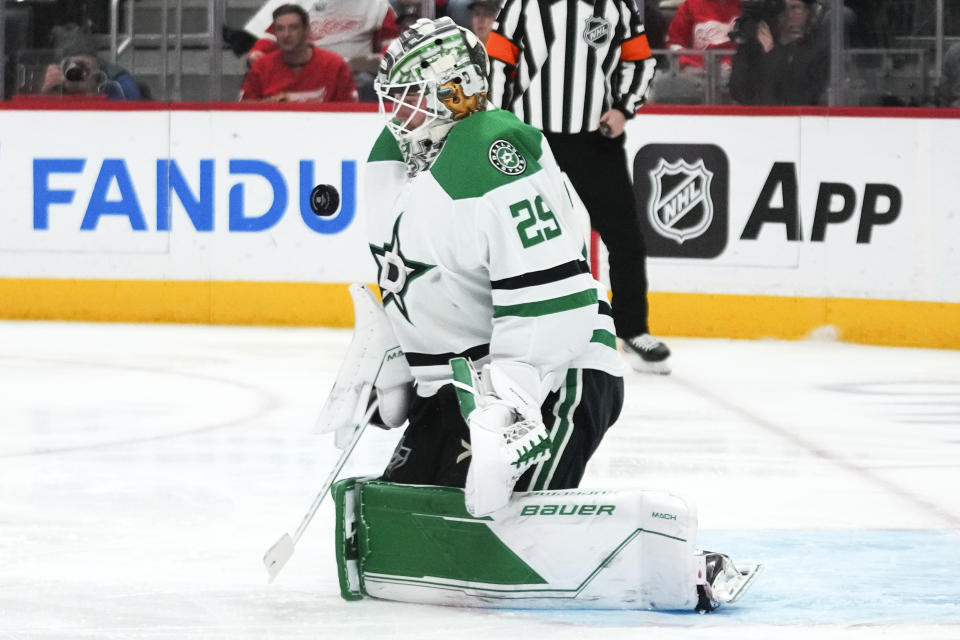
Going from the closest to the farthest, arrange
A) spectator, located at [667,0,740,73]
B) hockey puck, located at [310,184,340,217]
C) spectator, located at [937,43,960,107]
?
spectator, located at [937,43,960,107] → spectator, located at [667,0,740,73] → hockey puck, located at [310,184,340,217]

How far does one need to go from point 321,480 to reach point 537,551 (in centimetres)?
117

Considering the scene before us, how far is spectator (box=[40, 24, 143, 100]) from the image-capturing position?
6.46 meters

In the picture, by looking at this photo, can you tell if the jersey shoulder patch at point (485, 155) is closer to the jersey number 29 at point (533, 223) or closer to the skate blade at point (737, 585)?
the jersey number 29 at point (533, 223)

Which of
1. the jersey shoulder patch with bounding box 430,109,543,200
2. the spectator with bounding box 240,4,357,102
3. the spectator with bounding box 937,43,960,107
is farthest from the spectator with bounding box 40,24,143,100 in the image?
the jersey shoulder patch with bounding box 430,109,543,200

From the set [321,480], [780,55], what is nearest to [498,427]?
[321,480]

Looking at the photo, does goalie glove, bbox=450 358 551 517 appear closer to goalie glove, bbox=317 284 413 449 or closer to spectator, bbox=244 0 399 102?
goalie glove, bbox=317 284 413 449

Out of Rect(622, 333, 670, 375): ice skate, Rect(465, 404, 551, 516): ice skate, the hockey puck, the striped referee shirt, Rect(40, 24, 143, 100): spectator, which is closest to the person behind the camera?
Rect(465, 404, 551, 516): ice skate

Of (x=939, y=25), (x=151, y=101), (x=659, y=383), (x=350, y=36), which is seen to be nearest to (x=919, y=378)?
(x=659, y=383)

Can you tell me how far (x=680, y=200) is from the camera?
19.8 feet

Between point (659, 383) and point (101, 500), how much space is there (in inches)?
87.4

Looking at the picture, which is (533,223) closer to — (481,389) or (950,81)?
(481,389)

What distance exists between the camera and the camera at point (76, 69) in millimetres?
6477

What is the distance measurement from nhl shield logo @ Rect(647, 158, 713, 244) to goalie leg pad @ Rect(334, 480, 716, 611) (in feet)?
12.8

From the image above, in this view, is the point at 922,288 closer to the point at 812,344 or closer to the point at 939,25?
the point at 812,344
